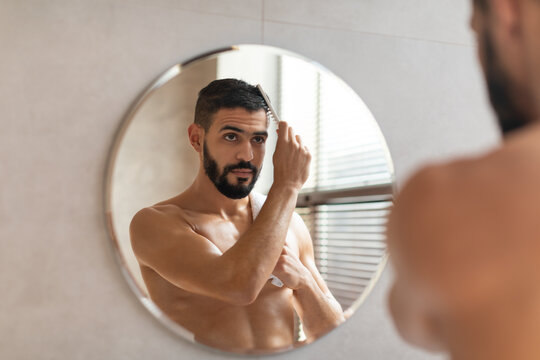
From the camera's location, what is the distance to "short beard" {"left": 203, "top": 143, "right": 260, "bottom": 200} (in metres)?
1.05

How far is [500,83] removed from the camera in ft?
1.31

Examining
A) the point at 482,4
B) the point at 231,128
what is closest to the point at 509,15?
the point at 482,4

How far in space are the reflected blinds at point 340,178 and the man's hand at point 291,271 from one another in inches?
1.6

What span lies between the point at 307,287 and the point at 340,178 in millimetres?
244

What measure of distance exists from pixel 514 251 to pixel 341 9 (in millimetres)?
1017

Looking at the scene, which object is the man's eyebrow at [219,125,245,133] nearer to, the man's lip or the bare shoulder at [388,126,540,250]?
the man's lip

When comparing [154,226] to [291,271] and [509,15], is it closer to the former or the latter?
[291,271]

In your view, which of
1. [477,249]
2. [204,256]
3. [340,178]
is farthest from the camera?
[340,178]

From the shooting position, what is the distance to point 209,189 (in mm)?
1057

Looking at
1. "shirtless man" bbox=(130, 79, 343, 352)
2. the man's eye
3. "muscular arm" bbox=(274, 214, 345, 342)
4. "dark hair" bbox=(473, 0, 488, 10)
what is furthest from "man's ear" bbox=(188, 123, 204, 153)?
"dark hair" bbox=(473, 0, 488, 10)

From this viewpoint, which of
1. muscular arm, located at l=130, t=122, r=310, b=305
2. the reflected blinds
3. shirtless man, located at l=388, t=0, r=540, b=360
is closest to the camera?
shirtless man, located at l=388, t=0, r=540, b=360

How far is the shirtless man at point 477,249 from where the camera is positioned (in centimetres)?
33

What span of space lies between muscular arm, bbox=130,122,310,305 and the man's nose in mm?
123

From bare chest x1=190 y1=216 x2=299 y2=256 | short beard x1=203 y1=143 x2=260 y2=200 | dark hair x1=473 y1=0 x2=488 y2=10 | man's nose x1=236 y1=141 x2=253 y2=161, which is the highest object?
dark hair x1=473 y1=0 x2=488 y2=10
